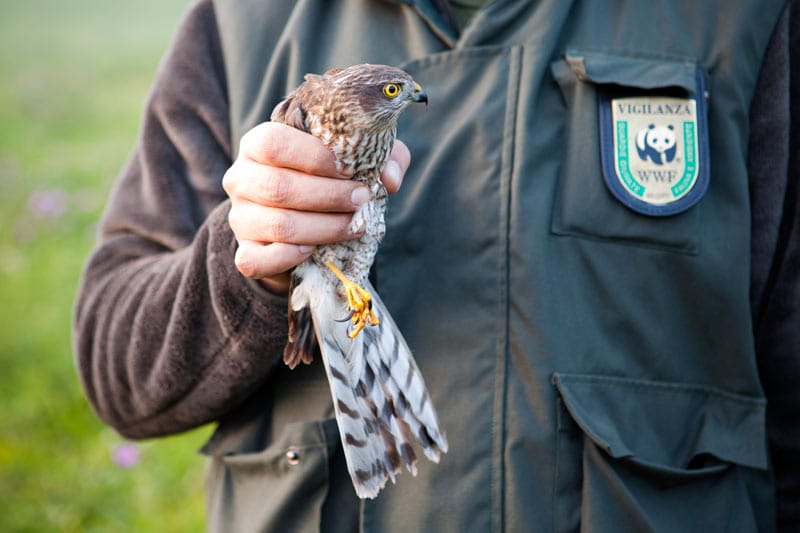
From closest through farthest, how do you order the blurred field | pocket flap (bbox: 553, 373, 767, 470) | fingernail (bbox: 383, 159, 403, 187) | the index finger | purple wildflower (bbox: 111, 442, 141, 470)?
1. the index finger
2. fingernail (bbox: 383, 159, 403, 187)
3. pocket flap (bbox: 553, 373, 767, 470)
4. the blurred field
5. purple wildflower (bbox: 111, 442, 141, 470)

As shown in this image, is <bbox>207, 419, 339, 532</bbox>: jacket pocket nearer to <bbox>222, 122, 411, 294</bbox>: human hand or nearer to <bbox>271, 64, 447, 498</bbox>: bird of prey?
<bbox>271, 64, 447, 498</bbox>: bird of prey

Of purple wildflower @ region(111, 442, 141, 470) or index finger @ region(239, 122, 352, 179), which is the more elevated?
index finger @ region(239, 122, 352, 179)

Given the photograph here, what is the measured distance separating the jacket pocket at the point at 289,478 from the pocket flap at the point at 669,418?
562 millimetres

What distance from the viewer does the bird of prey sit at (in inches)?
63.1

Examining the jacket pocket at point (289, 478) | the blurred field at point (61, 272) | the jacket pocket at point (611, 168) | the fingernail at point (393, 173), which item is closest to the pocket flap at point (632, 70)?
the jacket pocket at point (611, 168)

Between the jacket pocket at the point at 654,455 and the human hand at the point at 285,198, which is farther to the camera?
the jacket pocket at the point at 654,455

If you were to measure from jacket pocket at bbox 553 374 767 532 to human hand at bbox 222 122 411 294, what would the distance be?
604 mm

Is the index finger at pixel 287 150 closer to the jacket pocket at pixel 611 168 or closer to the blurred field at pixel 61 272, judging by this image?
the jacket pocket at pixel 611 168

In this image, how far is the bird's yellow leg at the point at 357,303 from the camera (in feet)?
5.47

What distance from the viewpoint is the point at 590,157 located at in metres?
1.81

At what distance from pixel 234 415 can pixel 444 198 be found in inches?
30.6

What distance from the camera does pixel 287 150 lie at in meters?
1.53

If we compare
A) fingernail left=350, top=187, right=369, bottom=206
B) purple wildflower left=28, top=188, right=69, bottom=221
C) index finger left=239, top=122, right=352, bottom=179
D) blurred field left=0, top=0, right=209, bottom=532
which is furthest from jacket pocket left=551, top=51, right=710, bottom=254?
purple wildflower left=28, top=188, right=69, bottom=221

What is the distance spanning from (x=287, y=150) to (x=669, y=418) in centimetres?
106
